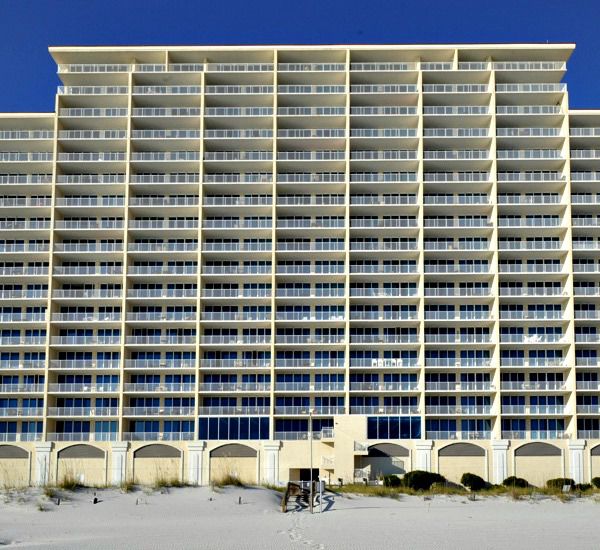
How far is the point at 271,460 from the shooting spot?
8056cm

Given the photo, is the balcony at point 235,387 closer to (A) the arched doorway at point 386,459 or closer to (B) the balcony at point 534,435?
(A) the arched doorway at point 386,459

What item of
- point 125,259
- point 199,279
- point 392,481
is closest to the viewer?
point 392,481

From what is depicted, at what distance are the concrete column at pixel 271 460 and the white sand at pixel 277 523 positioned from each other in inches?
905

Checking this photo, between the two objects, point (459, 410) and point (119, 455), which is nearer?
point (119, 455)

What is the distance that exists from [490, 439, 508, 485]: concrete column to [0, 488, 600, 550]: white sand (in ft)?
73.0

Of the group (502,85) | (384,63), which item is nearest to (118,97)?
(384,63)

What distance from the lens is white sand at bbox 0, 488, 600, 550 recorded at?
39.8 meters

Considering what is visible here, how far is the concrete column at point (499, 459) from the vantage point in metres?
80.1

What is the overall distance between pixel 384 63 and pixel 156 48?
20088 millimetres

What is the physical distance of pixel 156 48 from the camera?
8775 centimetres

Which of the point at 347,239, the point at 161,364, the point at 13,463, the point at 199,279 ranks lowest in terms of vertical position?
the point at 13,463

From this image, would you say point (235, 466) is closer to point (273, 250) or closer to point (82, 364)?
point (82, 364)

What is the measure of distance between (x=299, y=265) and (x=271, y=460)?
17287 millimetres


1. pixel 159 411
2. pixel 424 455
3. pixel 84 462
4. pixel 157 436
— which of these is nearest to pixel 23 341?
pixel 84 462
